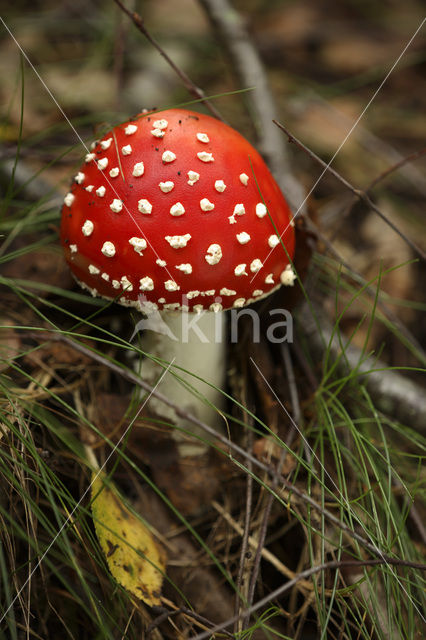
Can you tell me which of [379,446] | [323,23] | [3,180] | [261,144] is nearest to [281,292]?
[379,446]

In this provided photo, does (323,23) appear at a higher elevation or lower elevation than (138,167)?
higher

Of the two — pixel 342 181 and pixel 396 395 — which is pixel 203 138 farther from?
pixel 396 395

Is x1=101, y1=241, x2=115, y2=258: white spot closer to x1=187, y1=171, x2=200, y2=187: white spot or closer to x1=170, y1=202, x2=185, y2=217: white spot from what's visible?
x1=170, y1=202, x2=185, y2=217: white spot

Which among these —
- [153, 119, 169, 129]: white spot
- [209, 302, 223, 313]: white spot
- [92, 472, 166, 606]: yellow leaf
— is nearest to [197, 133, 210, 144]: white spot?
[153, 119, 169, 129]: white spot

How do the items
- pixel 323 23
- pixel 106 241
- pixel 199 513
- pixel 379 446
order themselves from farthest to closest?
pixel 323 23
pixel 199 513
pixel 379 446
pixel 106 241

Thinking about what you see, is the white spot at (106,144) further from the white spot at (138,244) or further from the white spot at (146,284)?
the white spot at (146,284)

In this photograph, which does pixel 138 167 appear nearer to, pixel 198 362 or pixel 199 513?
pixel 198 362
